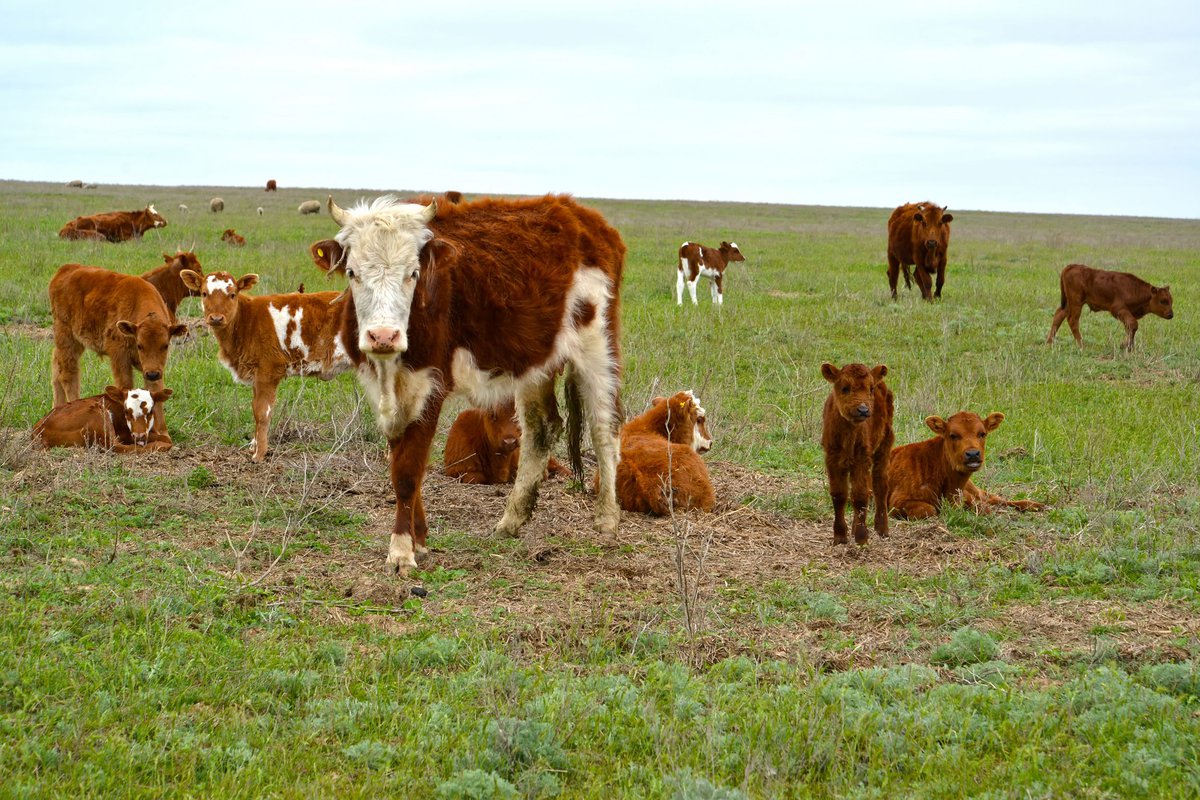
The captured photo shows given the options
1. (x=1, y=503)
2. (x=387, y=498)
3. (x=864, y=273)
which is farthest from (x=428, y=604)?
(x=864, y=273)

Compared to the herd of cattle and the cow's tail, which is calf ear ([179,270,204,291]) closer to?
the herd of cattle

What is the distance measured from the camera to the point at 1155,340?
61.6 feet

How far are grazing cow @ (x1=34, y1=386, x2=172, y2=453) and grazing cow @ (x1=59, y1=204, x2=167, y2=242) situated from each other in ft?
65.0

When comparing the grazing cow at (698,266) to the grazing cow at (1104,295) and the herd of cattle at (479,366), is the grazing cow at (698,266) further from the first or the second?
the herd of cattle at (479,366)

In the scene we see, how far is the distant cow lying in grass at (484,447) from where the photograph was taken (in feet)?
33.1

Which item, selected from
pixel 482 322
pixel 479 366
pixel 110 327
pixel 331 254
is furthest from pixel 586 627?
pixel 110 327

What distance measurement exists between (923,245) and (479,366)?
17.8 meters

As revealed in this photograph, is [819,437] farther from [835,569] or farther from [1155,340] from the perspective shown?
[1155,340]

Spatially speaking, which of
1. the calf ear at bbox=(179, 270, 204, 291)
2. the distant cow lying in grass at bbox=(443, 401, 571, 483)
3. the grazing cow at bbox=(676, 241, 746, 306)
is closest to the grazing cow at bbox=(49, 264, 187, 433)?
the calf ear at bbox=(179, 270, 204, 291)

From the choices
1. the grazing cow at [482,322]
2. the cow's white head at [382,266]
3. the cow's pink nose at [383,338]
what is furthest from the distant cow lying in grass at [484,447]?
the cow's pink nose at [383,338]

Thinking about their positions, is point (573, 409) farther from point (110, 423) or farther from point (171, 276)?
point (171, 276)

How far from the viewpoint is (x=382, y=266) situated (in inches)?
280

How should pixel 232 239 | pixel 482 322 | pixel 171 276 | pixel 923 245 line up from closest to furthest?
pixel 482 322 → pixel 171 276 → pixel 923 245 → pixel 232 239

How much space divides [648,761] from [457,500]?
5283mm
